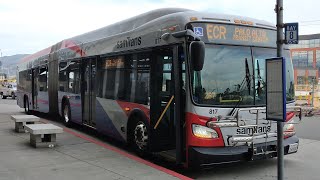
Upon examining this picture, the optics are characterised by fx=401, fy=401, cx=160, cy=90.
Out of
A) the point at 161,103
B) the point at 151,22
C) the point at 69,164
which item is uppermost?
the point at 151,22

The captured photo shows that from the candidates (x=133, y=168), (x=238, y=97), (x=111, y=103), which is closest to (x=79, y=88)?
(x=111, y=103)

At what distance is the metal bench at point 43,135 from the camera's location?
910cm

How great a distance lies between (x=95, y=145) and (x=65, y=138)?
151 cm

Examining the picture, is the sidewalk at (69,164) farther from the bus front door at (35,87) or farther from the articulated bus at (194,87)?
the bus front door at (35,87)

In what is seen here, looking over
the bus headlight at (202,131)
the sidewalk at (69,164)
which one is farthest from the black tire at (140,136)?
the bus headlight at (202,131)

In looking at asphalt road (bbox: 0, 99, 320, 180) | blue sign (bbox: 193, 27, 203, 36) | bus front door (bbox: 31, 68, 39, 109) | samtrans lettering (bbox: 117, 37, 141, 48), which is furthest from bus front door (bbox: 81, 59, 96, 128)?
bus front door (bbox: 31, 68, 39, 109)

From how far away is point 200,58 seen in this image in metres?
6.62

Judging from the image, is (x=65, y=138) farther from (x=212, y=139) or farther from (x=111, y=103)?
(x=212, y=139)

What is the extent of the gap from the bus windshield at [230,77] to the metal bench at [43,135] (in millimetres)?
3930

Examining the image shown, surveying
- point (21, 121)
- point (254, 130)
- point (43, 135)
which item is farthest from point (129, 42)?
point (21, 121)

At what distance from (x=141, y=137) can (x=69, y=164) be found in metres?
1.70

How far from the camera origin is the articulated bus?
696 cm

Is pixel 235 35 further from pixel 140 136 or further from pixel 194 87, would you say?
pixel 140 136

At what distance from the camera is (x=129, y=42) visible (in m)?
9.42
